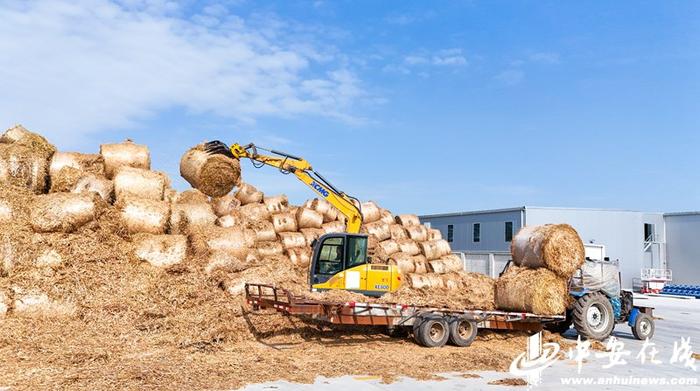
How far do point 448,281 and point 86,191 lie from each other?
13.1 meters

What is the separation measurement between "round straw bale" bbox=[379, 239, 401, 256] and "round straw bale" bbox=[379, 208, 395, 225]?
1.25 m

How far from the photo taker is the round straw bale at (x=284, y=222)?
66.4 ft

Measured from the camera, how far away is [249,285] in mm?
13688

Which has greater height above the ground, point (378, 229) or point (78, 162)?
point (78, 162)

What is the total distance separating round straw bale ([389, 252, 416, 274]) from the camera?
22.1 meters

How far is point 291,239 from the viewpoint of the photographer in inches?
779

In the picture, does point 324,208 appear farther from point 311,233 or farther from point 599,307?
point 599,307

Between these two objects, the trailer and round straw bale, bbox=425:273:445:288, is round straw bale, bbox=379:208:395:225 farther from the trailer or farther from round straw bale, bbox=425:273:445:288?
the trailer

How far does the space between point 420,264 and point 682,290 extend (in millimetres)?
22911

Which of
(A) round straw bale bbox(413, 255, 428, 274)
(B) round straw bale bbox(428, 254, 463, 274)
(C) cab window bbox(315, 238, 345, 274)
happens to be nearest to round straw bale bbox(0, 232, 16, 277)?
(C) cab window bbox(315, 238, 345, 274)

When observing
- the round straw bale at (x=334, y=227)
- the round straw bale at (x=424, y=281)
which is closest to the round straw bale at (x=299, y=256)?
the round straw bale at (x=334, y=227)

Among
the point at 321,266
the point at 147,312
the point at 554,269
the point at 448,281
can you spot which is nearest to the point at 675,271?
the point at 448,281

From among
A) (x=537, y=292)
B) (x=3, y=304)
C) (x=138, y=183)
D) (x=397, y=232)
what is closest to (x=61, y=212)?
(x=138, y=183)

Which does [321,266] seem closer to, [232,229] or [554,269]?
[232,229]
